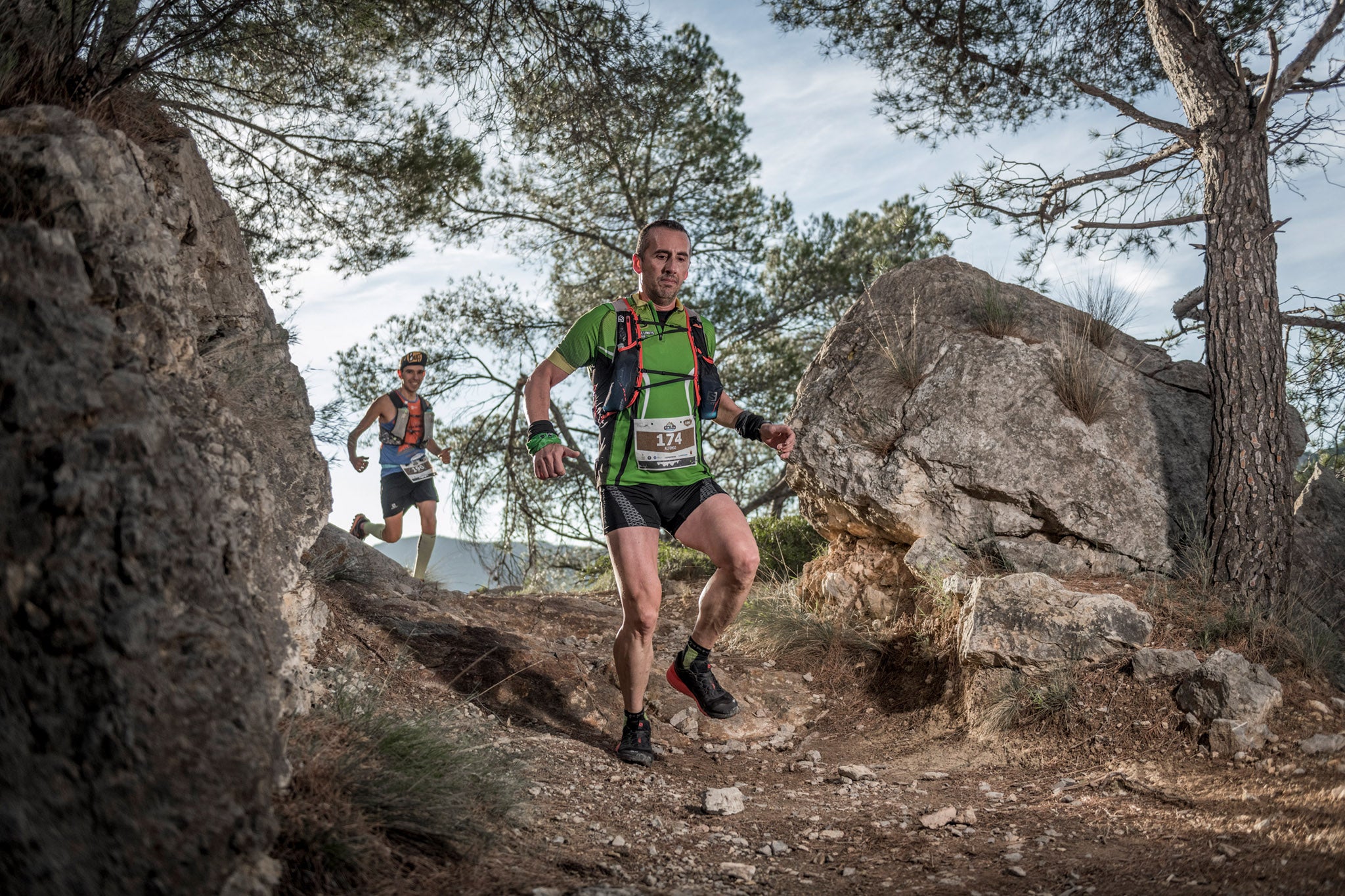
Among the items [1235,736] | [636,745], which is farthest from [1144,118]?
[636,745]

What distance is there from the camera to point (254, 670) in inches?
90.0

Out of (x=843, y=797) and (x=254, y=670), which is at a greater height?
(x=254, y=670)

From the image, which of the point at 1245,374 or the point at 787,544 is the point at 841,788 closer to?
the point at 1245,374

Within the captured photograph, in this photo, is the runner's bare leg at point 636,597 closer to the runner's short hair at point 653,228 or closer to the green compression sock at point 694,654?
the green compression sock at point 694,654

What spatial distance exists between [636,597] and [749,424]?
1130 mm

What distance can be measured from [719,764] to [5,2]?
Answer: 4756mm

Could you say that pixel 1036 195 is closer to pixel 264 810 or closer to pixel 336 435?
pixel 336 435

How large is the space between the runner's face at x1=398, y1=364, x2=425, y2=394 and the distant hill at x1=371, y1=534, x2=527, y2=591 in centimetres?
151

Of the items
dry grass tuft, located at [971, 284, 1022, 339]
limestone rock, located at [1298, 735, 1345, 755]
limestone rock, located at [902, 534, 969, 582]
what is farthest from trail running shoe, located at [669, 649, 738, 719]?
dry grass tuft, located at [971, 284, 1022, 339]

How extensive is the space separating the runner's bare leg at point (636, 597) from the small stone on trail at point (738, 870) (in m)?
1.21

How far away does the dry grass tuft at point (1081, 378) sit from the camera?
19.4 feet

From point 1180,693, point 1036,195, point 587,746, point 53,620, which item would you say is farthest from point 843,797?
point 1036,195

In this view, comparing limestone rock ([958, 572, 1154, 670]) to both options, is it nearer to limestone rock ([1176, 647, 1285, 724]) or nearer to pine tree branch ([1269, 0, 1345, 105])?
limestone rock ([1176, 647, 1285, 724])

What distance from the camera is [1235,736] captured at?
13.4 ft
